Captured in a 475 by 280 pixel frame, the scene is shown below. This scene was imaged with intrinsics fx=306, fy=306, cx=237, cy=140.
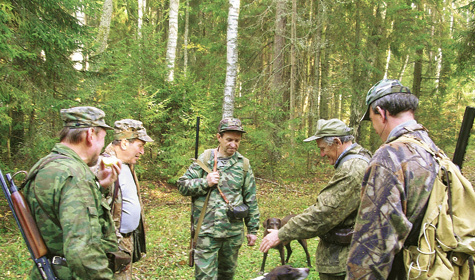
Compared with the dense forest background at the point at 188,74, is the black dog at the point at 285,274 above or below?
below

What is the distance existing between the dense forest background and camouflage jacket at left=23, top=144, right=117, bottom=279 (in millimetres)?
5085

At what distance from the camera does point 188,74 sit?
38.2ft

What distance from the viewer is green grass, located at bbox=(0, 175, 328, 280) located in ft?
17.4

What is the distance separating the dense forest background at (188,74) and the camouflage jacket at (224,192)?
14.8ft

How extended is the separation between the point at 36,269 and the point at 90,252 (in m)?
0.44

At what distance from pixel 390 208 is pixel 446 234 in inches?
13.1

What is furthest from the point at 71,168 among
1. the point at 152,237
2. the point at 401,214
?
the point at 152,237

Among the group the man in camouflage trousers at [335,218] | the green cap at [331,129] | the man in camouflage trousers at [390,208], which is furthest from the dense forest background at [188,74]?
the man in camouflage trousers at [390,208]

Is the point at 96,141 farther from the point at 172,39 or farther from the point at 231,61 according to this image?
the point at 172,39

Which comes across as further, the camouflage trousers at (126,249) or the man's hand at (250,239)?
the man's hand at (250,239)

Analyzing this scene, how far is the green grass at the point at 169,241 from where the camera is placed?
5.30m

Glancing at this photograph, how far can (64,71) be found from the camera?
789 cm

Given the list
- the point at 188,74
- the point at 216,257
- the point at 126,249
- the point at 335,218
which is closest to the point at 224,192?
the point at 216,257

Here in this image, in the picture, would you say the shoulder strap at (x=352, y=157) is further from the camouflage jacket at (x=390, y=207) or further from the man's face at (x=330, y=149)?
the camouflage jacket at (x=390, y=207)
